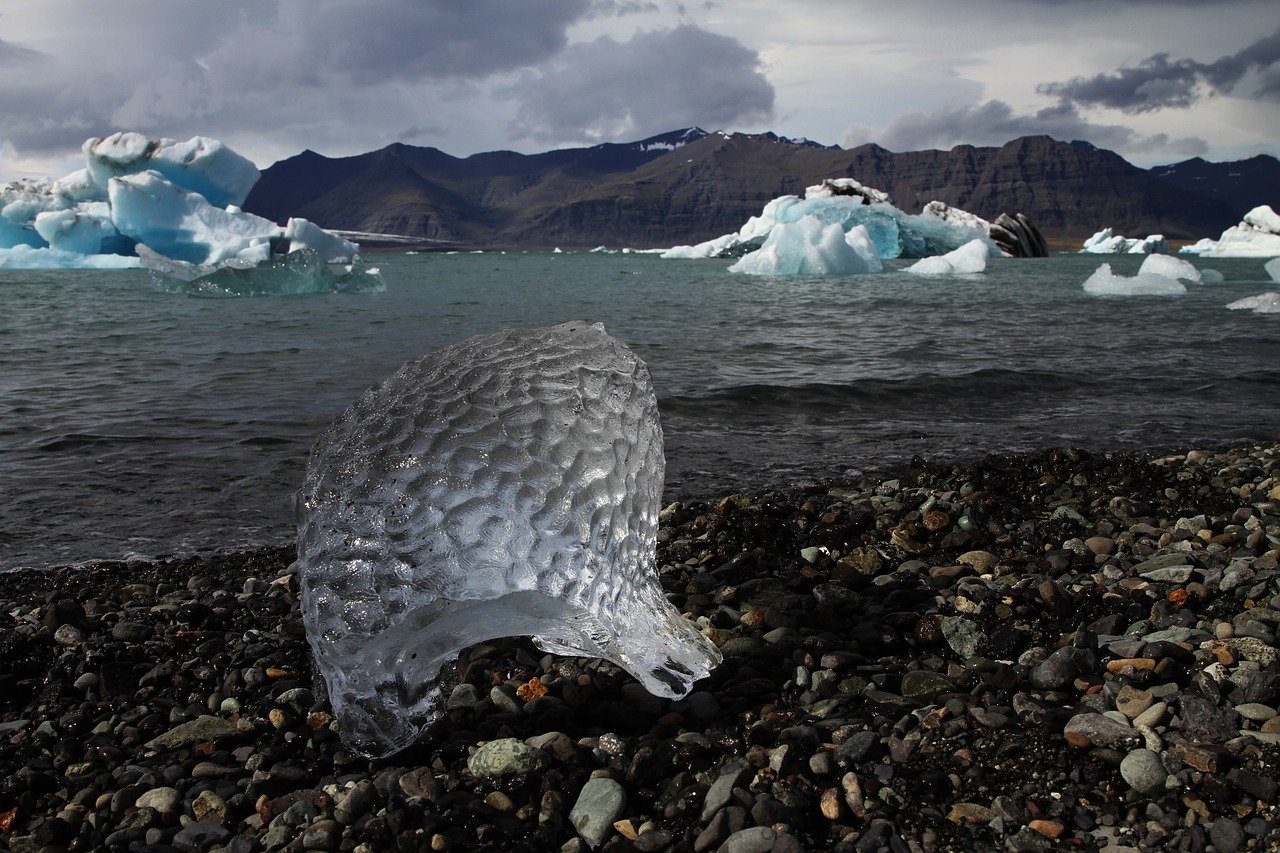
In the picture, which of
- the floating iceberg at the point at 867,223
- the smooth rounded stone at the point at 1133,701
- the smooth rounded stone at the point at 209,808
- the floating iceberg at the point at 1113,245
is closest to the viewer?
the smooth rounded stone at the point at 209,808

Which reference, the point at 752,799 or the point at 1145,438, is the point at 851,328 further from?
the point at 752,799

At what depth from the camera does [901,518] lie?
3.78m

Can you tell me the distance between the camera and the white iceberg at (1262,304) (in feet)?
55.5

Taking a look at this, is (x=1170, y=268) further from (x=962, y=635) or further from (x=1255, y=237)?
(x=1255, y=237)

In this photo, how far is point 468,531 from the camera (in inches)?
81.9

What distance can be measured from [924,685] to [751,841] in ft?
2.61

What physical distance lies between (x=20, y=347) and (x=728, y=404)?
10577 mm

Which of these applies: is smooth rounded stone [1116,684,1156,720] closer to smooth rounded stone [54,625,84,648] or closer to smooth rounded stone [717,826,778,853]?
smooth rounded stone [717,826,778,853]

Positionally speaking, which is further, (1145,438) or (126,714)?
(1145,438)

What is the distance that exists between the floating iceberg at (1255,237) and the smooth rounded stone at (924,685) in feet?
240

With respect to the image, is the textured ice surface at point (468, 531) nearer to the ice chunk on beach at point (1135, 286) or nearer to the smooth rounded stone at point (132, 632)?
the smooth rounded stone at point (132, 632)

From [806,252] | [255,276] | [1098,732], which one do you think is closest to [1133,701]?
[1098,732]

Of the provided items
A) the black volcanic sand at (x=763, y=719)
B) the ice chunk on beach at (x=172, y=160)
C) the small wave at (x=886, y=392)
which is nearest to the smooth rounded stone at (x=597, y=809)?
the black volcanic sand at (x=763, y=719)

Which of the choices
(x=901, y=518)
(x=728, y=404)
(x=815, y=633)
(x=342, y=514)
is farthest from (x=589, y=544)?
(x=728, y=404)
